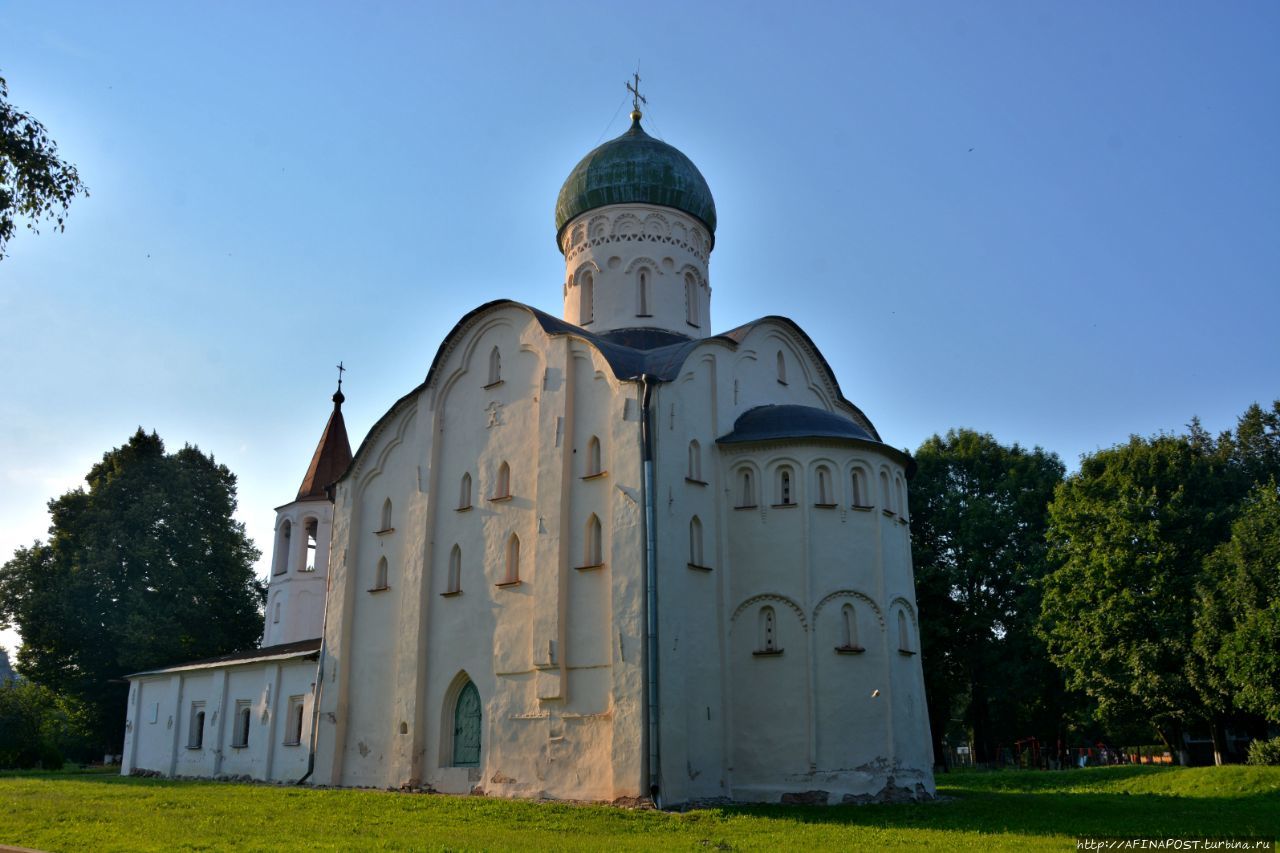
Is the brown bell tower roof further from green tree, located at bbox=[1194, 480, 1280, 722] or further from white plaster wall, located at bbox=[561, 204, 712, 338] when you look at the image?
green tree, located at bbox=[1194, 480, 1280, 722]

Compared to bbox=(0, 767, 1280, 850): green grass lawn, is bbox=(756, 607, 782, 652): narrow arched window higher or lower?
higher

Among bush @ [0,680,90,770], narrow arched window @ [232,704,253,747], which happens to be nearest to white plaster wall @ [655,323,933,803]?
narrow arched window @ [232,704,253,747]

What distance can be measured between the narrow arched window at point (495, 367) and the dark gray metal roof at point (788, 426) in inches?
185

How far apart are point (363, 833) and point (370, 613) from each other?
932 cm

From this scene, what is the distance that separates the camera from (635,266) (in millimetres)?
22438

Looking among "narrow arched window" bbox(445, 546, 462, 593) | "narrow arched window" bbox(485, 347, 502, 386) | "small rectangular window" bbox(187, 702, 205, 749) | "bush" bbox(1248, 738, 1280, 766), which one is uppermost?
"narrow arched window" bbox(485, 347, 502, 386)

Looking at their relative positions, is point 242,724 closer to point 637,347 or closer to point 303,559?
point 303,559

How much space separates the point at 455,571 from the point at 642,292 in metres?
7.35

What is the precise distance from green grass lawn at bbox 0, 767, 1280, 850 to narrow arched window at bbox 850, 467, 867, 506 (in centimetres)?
508

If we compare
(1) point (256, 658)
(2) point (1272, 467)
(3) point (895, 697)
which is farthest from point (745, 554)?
(2) point (1272, 467)

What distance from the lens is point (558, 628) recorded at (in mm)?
16812

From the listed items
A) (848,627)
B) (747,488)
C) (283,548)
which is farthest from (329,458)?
(848,627)

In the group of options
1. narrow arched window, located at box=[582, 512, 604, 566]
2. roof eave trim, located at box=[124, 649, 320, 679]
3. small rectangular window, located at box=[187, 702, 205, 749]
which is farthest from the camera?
small rectangular window, located at box=[187, 702, 205, 749]

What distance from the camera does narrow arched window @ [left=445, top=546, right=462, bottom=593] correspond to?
1935 cm
